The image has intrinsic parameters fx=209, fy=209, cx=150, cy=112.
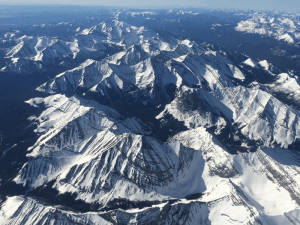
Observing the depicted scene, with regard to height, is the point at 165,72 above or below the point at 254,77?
above

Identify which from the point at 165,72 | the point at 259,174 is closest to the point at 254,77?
the point at 165,72

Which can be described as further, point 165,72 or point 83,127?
point 165,72

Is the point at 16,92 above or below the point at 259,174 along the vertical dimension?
below

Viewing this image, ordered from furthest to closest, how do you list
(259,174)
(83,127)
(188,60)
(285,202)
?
(188,60)
(83,127)
(259,174)
(285,202)

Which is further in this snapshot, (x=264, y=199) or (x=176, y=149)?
(x=176, y=149)

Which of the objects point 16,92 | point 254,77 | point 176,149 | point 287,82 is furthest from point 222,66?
point 16,92

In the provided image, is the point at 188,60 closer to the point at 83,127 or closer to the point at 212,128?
the point at 212,128

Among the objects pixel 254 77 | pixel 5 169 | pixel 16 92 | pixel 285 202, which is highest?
pixel 285 202

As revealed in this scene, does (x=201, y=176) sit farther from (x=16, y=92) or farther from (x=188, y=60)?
(x=16, y=92)

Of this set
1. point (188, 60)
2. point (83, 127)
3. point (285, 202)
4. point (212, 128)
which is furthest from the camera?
point (188, 60)
